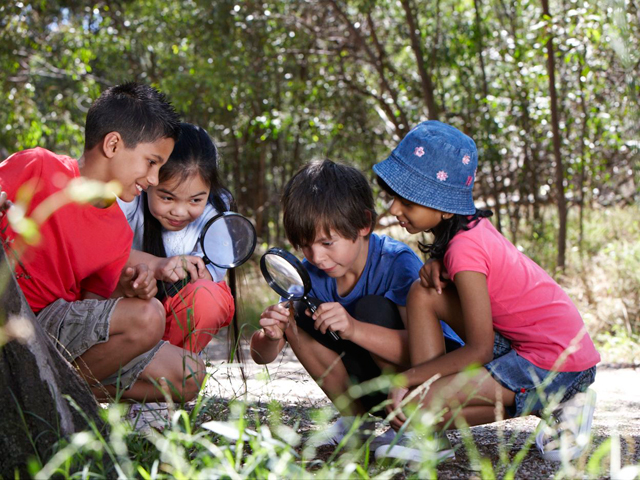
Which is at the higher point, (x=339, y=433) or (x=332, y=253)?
(x=332, y=253)

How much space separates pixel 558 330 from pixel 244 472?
54.8 inches

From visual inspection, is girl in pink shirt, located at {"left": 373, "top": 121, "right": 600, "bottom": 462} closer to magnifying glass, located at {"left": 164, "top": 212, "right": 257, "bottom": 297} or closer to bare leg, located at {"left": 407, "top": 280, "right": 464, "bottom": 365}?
bare leg, located at {"left": 407, "top": 280, "right": 464, "bottom": 365}

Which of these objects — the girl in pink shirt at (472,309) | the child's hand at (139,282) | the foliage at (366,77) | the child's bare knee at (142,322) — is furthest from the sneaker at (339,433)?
the foliage at (366,77)

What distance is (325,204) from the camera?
9.28ft

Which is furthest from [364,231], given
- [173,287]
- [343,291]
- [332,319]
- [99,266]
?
[99,266]

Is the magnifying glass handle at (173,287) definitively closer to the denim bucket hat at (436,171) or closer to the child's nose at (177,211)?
the child's nose at (177,211)

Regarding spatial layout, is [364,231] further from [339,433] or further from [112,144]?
[112,144]

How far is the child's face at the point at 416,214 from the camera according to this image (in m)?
2.64

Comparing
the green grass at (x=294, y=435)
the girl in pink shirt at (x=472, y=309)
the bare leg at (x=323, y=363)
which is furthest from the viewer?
the bare leg at (x=323, y=363)

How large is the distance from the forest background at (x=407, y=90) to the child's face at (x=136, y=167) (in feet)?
10.5

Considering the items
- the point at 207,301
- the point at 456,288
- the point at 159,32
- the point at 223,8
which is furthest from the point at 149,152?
the point at 159,32

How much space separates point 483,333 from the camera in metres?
2.48

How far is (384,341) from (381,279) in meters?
0.31

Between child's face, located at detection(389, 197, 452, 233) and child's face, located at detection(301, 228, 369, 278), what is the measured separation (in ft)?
0.83
